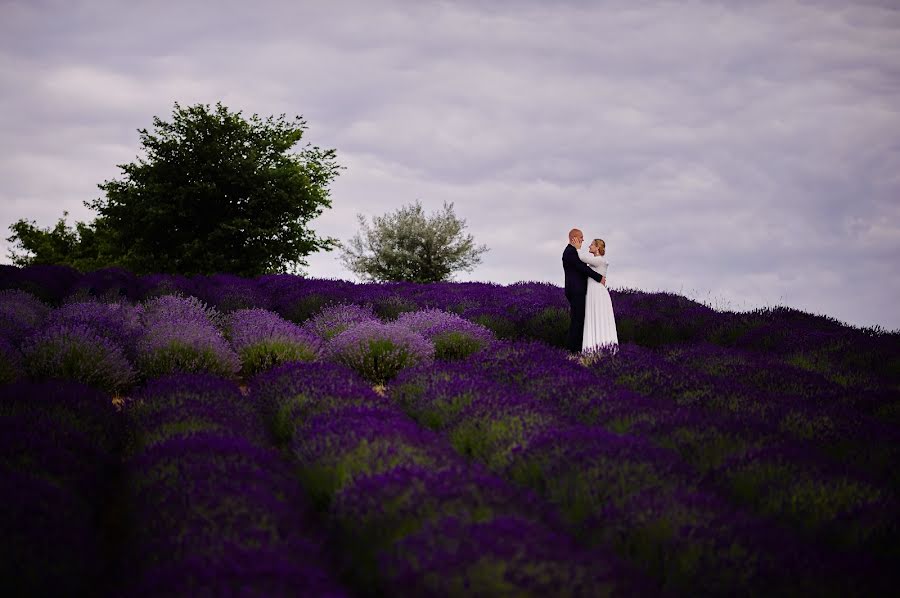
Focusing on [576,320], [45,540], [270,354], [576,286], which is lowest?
[45,540]

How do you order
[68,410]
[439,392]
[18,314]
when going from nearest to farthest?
[68,410], [439,392], [18,314]

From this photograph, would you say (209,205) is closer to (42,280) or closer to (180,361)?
(42,280)

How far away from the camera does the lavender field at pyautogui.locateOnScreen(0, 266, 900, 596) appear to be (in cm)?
298

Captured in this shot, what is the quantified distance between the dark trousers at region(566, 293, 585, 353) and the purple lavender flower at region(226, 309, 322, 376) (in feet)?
12.1

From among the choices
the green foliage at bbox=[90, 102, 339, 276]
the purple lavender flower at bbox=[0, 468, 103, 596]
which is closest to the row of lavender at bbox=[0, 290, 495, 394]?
the purple lavender flower at bbox=[0, 468, 103, 596]

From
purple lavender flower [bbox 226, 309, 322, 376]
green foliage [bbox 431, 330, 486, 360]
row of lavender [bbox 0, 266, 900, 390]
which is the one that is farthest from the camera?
row of lavender [bbox 0, 266, 900, 390]

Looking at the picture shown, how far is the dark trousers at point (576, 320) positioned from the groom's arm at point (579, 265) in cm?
32

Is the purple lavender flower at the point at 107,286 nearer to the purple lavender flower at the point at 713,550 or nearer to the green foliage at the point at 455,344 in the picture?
the green foliage at the point at 455,344

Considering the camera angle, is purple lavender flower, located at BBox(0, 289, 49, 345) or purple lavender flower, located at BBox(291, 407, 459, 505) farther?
purple lavender flower, located at BBox(0, 289, 49, 345)

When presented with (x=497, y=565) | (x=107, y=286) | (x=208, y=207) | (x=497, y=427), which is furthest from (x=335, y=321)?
(x=208, y=207)

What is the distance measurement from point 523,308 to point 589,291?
6.49 feet

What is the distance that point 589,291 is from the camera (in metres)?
10.5

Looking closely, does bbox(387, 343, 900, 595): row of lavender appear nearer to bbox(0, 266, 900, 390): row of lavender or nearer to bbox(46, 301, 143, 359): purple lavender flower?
bbox(46, 301, 143, 359): purple lavender flower

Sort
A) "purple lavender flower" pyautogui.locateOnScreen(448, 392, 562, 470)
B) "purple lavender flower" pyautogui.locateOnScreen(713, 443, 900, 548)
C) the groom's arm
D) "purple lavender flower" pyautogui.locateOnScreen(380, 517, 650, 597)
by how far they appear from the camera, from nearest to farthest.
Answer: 1. "purple lavender flower" pyautogui.locateOnScreen(380, 517, 650, 597)
2. "purple lavender flower" pyautogui.locateOnScreen(713, 443, 900, 548)
3. "purple lavender flower" pyautogui.locateOnScreen(448, 392, 562, 470)
4. the groom's arm
